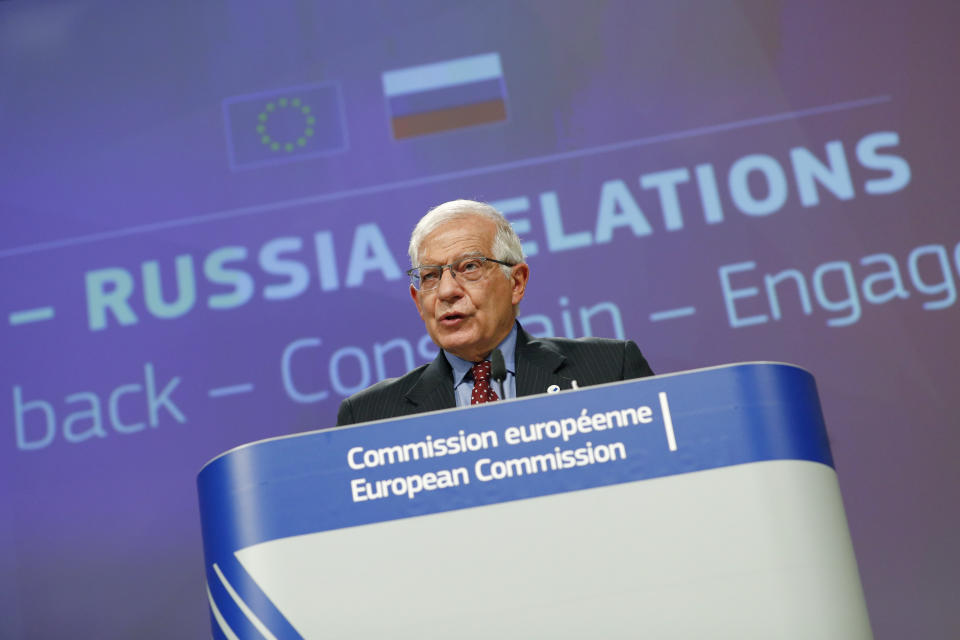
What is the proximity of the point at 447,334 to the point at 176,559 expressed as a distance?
1.88 m

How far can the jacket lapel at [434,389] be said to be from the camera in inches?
79.0

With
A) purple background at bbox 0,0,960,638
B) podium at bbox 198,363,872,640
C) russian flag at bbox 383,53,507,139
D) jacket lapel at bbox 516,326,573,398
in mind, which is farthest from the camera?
russian flag at bbox 383,53,507,139

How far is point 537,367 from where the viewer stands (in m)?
2.02

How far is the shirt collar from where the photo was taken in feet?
6.84

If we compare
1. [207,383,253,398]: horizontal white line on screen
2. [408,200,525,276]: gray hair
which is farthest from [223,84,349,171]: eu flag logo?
[408,200,525,276]: gray hair

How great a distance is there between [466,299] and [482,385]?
0.58 feet

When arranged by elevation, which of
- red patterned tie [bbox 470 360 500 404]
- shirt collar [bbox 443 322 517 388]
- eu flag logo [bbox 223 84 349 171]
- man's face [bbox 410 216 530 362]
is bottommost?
red patterned tie [bbox 470 360 500 404]

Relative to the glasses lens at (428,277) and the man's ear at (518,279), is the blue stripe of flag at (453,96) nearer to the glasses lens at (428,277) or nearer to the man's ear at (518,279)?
the man's ear at (518,279)

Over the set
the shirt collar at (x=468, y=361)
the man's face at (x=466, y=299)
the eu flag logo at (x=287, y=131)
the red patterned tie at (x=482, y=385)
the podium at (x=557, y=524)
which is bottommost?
the podium at (x=557, y=524)

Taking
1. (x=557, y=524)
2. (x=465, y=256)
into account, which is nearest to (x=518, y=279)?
(x=465, y=256)

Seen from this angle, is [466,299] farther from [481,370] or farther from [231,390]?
[231,390]

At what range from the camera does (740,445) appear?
1.25 meters

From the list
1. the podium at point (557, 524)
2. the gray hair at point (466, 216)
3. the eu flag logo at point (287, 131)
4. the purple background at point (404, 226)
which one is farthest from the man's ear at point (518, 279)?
the eu flag logo at point (287, 131)

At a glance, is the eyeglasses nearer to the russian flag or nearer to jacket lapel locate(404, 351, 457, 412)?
jacket lapel locate(404, 351, 457, 412)
